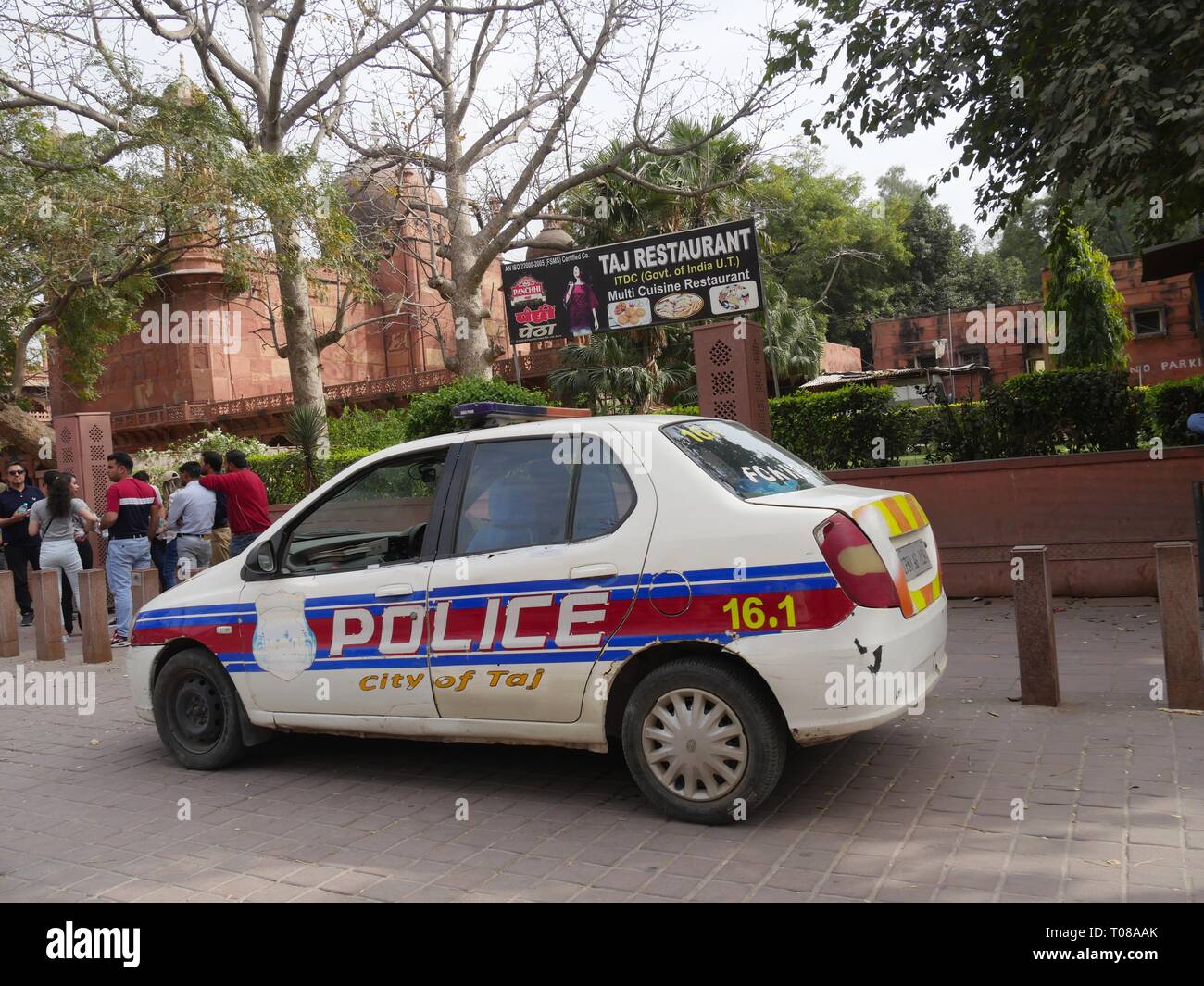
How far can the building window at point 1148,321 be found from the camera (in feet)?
109

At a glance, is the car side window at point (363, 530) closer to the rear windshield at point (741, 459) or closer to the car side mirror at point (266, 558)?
the car side mirror at point (266, 558)

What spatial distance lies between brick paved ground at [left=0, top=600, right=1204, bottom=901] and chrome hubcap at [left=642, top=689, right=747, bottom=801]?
0.64 ft

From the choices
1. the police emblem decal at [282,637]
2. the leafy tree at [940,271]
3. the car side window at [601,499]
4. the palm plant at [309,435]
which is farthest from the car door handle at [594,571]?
the leafy tree at [940,271]

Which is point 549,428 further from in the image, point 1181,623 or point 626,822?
point 1181,623

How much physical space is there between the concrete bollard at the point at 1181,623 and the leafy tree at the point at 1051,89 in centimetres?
349

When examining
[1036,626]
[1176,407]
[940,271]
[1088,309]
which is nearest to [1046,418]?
[1176,407]

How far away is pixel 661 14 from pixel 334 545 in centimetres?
1613

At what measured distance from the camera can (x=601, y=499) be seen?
14.9 feet

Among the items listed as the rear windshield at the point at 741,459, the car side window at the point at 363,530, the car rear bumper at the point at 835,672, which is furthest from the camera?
the car side window at the point at 363,530

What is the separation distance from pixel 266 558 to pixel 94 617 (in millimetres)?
5388

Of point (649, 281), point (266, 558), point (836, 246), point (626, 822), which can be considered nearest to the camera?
point (626, 822)

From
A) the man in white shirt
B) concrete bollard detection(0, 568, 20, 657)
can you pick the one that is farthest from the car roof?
concrete bollard detection(0, 568, 20, 657)

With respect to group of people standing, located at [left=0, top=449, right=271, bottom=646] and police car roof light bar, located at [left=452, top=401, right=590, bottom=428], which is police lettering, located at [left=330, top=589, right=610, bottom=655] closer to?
police car roof light bar, located at [left=452, top=401, right=590, bottom=428]
